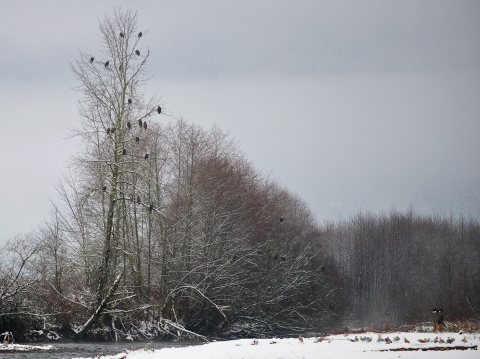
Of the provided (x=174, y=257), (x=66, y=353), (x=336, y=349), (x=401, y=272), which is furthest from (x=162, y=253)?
(x=401, y=272)

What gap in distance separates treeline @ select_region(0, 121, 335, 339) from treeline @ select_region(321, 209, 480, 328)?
Answer: 1021 cm

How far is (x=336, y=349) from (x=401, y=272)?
53725mm

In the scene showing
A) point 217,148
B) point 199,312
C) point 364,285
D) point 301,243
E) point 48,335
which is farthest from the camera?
point 364,285

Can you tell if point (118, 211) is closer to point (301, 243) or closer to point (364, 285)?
point (301, 243)

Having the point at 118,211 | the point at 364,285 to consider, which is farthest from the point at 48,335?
the point at 364,285

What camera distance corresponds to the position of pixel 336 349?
1634 centimetres

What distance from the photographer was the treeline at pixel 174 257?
1250 inches

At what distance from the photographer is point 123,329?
32344 millimetres

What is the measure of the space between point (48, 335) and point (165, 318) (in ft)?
24.6

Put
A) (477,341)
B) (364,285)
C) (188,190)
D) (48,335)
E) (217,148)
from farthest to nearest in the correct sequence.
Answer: (364,285), (217,148), (188,190), (48,335), (477,341)

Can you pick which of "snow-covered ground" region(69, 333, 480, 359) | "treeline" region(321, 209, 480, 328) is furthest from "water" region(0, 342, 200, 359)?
"treeline" region(321, 209, 480, 328)

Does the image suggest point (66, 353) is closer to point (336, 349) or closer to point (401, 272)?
point (336, 349)

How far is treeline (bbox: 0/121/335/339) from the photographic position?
104 feet

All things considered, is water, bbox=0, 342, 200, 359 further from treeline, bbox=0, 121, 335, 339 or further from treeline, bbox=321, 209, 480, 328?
treeline, bbox=321, 209, 480, 328
